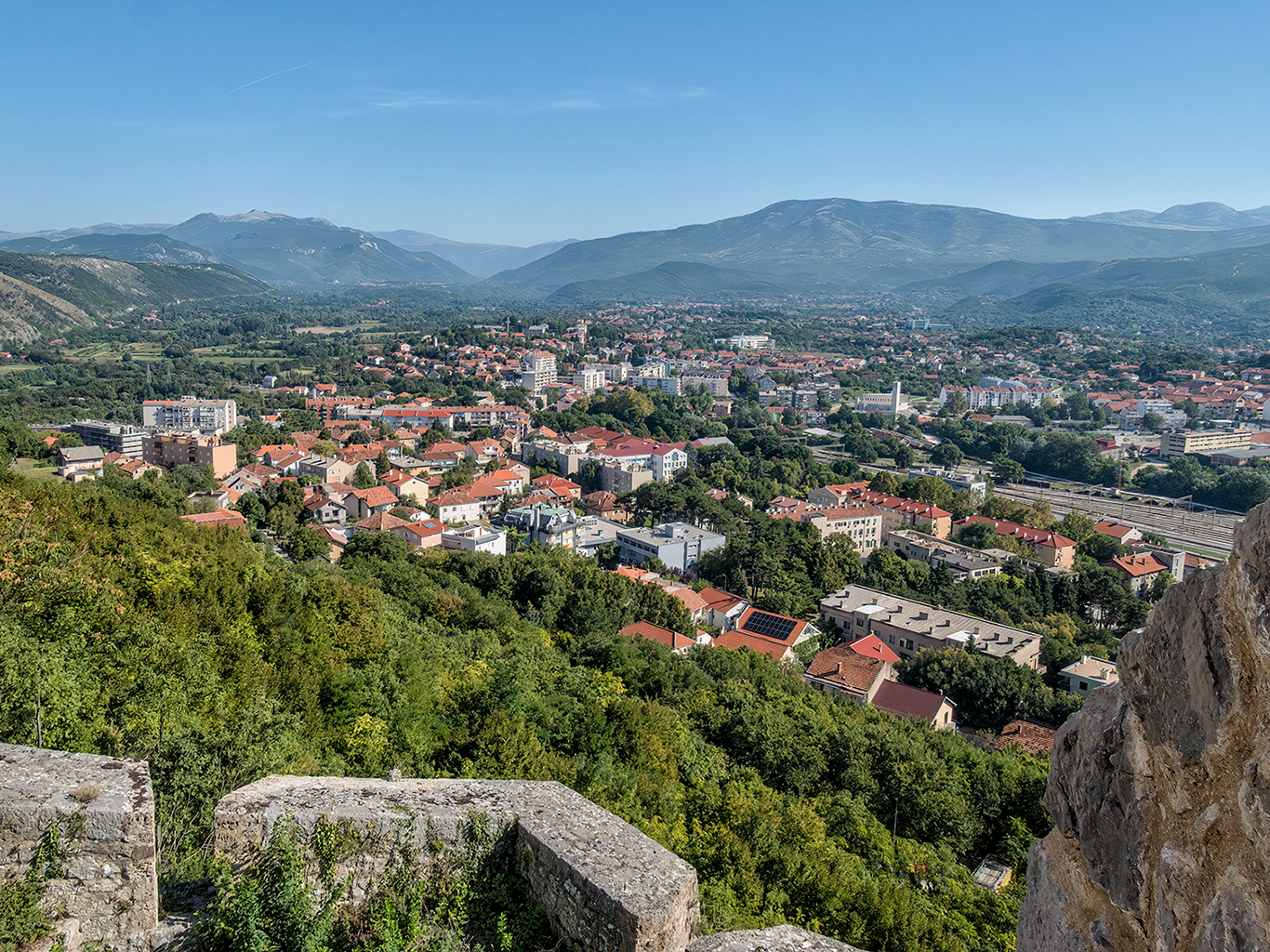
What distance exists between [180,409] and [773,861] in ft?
141

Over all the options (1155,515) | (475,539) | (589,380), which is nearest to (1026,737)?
(475,539)

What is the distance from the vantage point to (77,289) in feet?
310

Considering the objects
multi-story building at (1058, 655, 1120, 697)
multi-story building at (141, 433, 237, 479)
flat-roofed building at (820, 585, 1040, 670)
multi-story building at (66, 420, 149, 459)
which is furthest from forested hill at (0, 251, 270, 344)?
multi-story building at (1058, 655, 1120, 697)

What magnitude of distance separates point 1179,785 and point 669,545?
25910 mm

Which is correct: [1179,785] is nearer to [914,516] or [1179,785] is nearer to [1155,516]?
[914,516]

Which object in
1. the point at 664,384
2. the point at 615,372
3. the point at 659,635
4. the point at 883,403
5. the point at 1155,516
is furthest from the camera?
the point at 615,372

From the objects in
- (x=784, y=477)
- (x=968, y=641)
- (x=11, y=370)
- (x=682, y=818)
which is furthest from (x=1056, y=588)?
(x=11, y=370)

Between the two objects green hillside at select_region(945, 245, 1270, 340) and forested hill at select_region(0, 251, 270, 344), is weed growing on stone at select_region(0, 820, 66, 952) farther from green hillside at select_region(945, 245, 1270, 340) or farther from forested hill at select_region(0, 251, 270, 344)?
green hillside at select_region(945, 245, 1270, 340)

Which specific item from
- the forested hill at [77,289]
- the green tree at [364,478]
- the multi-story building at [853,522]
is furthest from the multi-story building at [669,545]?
the forested hill at [77,289]

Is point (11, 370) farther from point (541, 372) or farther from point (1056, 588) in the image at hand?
point (1056, 588)

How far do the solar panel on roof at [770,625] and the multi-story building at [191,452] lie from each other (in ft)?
71.4

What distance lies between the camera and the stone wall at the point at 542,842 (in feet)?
9.89

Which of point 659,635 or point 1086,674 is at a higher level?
point 659,635

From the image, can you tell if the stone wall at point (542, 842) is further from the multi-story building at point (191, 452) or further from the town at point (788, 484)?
the multi-story building at point (191, 452)
